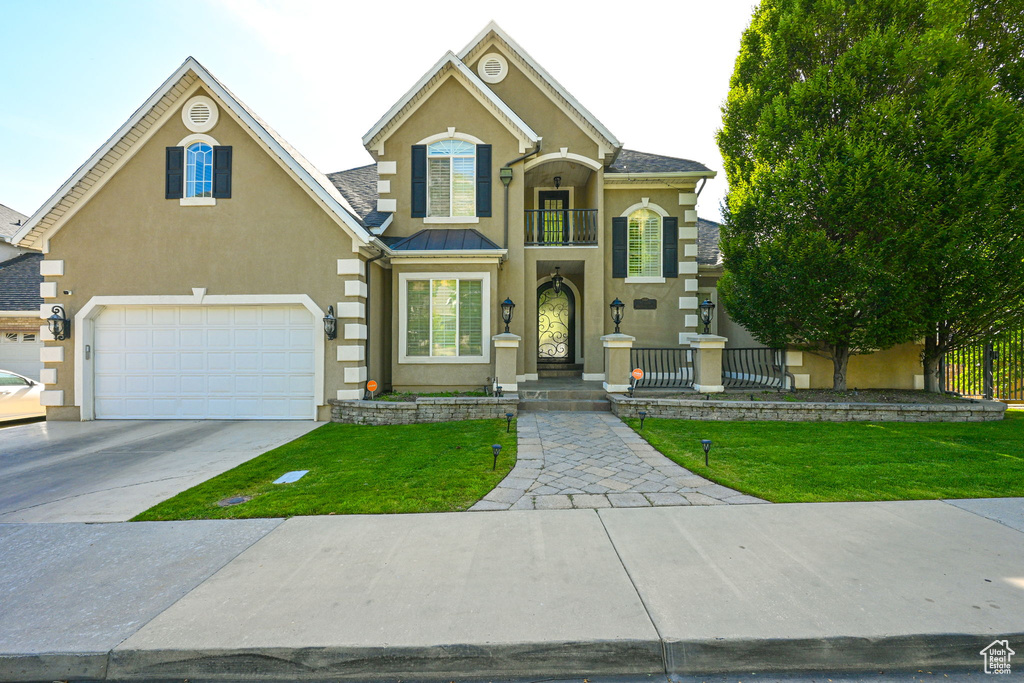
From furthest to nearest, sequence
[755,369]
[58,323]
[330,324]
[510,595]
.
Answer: [755,369], [58,323], [330,324], [510,595]

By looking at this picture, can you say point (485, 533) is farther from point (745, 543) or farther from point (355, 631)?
point (745, 543)

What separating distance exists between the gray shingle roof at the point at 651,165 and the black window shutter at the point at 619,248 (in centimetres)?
150

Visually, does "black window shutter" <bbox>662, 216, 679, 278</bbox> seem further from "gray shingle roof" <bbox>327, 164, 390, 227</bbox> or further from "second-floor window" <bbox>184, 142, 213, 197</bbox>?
"second-floor window" <bbox>184, 142, 213, 197</bbox>

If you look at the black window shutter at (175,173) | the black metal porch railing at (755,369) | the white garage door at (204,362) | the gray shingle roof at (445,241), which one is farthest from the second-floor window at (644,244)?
the black window shutter at (175,173)

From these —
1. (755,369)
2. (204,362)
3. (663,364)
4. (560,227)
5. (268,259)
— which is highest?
(560,227)

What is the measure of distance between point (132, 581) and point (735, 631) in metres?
4.20

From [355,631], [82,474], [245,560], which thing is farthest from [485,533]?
[82,474]

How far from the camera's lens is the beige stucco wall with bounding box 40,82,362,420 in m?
9.23

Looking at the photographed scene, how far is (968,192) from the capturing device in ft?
25.9

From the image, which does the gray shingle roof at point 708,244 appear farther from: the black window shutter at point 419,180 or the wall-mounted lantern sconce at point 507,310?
the black window shutter at point 419,180

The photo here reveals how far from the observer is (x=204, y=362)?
9.44m

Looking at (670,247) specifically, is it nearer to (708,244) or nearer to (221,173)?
(708,244)

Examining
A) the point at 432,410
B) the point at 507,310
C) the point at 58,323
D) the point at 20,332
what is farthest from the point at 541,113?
the point at 20,332

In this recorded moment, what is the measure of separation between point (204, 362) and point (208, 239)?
274 cm
